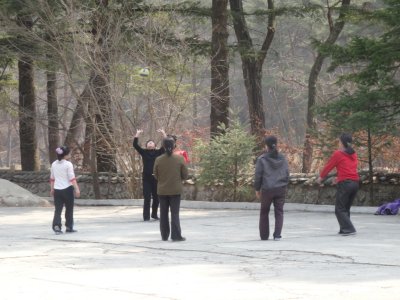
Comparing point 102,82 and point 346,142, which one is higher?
point 102,82

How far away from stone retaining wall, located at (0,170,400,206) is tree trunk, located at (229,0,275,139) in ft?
17.1

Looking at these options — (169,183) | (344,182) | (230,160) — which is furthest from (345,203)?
(230,160)

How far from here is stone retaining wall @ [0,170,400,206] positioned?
23.0 metres

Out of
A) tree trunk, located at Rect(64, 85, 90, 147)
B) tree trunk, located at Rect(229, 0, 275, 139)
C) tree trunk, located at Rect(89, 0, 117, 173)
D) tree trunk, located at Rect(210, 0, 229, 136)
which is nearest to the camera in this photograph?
tree trunk, located at Rect(89, 0, 117, 173)

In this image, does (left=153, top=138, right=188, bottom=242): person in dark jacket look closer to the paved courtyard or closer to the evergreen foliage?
the paved courtyard

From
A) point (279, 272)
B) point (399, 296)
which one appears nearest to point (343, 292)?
point (399, 296)

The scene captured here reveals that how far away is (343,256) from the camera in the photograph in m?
11.8

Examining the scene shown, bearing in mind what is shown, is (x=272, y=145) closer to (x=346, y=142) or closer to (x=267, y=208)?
(x=267, y=208)

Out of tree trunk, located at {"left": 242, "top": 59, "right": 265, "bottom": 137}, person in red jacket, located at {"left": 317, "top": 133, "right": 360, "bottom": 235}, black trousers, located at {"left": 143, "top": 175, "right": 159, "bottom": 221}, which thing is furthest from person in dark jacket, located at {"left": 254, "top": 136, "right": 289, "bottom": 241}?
tree trunk, located at {"left": 242, "top": 59, "right": 265, "bottom": 137}

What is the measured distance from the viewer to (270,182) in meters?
14.4

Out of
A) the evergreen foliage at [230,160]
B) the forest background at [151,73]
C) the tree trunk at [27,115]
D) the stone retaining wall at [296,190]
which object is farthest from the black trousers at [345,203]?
the tree trunk at [27,115]

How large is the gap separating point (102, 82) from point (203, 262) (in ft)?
56.4

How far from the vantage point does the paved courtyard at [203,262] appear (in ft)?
29.3

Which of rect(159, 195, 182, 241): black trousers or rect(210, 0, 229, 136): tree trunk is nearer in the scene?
rect(159, 195, 182, 241): black trousers
